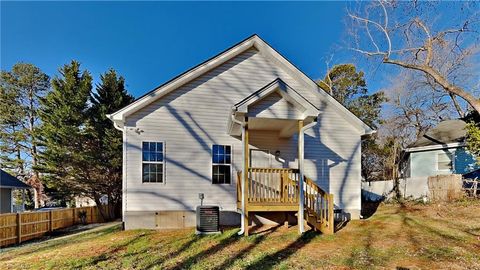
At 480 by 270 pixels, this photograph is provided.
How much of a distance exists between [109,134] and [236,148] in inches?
454

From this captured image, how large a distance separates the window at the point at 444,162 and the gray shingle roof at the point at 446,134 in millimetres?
795

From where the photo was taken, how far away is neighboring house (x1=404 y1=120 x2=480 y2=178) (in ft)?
55.5

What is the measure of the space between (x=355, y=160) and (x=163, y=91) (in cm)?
764

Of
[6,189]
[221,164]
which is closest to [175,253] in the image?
[221,164]

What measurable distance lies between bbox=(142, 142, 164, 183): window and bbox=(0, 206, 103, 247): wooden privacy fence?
685cm

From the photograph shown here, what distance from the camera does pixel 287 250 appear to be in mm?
7211

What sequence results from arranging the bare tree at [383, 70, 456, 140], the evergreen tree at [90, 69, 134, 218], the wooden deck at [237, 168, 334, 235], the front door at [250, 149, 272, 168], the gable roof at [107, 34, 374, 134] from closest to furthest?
the wooden deck at [237, 168, 334, 235] < the gable roof at [107, 34, 374, 134] < the front door at [250, 149, 272, 168] < the evergreen tree at [90, 69, 134, 218] < the bare tree at [383, 70, 456, 140]

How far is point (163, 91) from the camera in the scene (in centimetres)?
1009

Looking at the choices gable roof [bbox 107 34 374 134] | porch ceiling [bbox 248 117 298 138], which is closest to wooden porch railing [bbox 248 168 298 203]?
porch ceiling [bbox 248 117 298 138]

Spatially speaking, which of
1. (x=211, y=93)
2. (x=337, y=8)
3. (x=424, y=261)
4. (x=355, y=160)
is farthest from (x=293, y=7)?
(x=424, y=261)

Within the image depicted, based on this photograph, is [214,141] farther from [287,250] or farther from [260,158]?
[287,250]

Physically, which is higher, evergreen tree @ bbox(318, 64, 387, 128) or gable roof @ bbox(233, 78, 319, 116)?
evergreen tree @ bbox(318, 64, 387, 128)

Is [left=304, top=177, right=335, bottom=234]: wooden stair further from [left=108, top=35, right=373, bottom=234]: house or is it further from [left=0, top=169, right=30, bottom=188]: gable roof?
[left=0, top=169, right=30, bottom=188]: gable roof

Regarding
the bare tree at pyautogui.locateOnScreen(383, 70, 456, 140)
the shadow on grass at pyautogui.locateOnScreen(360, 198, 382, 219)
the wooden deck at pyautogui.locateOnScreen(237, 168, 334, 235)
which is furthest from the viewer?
the bare tree at pyautogui.locateOnScreen(383, 70, 456, 140)
